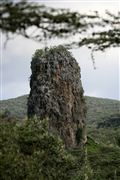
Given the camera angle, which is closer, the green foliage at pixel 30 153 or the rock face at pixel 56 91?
the green foliage at pixel 30 153

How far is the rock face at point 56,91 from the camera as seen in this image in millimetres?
185125

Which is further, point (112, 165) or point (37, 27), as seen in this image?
point (112, 165)

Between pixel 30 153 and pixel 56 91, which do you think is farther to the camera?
pixel 56 91

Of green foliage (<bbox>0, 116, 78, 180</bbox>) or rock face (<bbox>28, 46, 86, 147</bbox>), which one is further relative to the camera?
rock face (<bbox>28, 46, 86, 147</bbox>)

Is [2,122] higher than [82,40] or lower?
lower

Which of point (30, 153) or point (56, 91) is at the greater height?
point (56, 91)

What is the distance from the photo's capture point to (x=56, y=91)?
189m

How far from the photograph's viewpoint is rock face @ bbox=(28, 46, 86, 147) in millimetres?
185125

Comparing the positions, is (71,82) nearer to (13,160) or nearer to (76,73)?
(76,73)

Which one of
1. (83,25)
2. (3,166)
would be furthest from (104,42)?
(3,166)

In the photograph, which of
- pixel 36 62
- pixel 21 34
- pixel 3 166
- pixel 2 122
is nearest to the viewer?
pixel 21 34

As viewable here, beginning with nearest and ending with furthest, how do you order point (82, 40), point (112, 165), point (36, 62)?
point (82, 40)
point (112, 165)
point (36, 62)

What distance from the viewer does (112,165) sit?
539ft

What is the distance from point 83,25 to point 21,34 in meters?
2.27
